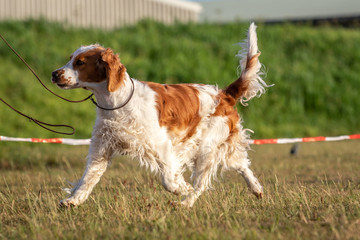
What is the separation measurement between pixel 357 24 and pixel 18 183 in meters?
19.7

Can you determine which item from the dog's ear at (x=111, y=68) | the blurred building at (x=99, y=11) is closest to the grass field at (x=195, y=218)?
the dog's ear at (x=111, y=68)

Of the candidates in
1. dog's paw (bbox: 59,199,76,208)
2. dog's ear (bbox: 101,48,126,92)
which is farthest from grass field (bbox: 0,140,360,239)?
dog's ear (bbox: 101,48,126,92)

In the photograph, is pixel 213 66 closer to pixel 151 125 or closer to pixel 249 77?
pixel 249 77

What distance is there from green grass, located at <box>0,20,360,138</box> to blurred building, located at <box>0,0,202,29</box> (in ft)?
3.52

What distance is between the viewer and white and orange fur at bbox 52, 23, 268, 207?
180 inches

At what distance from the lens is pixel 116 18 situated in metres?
19.5

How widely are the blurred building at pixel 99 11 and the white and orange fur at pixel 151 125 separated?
13.2 m

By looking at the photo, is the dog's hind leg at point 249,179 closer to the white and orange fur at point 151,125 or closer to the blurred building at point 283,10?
the white and orange fur at point 151,125

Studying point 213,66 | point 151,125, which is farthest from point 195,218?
point 213,66

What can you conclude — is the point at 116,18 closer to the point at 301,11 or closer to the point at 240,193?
the point at 301,11

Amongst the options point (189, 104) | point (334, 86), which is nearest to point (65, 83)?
point (189, 104)

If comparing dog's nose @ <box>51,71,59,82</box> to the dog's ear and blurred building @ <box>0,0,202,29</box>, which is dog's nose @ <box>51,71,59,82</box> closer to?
the dog's ear

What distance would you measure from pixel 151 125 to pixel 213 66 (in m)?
11.7

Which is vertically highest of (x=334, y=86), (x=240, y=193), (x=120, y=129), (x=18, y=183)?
(x=120, y=129)
